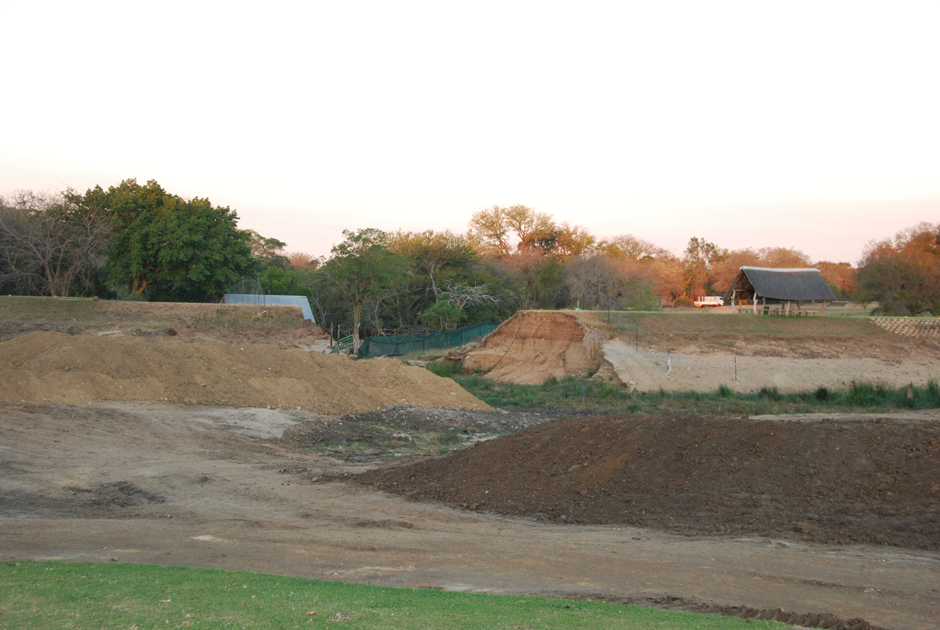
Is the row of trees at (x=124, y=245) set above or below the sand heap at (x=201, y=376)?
above

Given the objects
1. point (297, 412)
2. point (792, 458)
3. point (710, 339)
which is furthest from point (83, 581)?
point (710, 339)

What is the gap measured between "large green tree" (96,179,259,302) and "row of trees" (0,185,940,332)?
77 mm

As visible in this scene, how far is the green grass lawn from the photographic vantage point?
523cm

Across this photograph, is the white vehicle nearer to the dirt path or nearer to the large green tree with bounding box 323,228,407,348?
the large green tree with bounding box 323,228,407,348

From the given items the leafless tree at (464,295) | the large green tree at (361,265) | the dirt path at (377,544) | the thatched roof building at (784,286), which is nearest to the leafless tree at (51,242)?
the large green tree at (361,265)

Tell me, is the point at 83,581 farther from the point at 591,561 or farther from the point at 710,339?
the point at 710,339

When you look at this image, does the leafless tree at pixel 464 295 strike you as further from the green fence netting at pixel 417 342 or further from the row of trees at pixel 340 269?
the green fence netting at pixel 417 342

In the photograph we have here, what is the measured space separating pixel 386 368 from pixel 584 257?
44497 millimetres

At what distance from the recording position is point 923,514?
8672mm

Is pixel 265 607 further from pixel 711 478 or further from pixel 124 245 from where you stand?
pixel 124 245

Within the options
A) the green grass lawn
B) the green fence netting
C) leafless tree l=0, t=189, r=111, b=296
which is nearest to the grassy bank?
the green fence netting

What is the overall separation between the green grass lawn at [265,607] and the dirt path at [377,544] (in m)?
0.77

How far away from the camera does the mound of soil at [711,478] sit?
29.5 ft

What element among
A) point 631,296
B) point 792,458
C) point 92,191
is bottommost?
point 792,458
